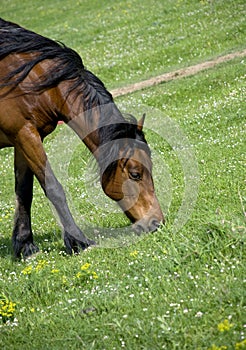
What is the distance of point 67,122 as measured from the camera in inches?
347

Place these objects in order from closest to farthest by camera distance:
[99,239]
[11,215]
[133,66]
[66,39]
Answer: [99,239], [11,215], [133,66], [66,39]

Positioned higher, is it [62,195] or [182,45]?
[62,195]

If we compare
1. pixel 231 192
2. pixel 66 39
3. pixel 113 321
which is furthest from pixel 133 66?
pixel 113 321

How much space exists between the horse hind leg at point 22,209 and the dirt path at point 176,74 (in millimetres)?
11346

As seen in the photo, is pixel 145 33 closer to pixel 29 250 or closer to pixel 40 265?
pixel 29 250

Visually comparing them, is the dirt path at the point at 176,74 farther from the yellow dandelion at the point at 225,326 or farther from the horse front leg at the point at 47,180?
the yellow dandelion at the point at 225,326

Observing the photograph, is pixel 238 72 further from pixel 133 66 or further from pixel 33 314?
pixel 33 314

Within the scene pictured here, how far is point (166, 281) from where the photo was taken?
6633 millimetres

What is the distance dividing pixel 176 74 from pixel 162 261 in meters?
14.5

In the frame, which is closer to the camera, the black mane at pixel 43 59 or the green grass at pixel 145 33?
the black mane at pixel 43 59

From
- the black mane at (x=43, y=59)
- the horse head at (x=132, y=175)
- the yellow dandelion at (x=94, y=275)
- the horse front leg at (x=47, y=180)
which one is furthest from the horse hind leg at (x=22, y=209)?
the yellow dandelion at (x=94, y=275)

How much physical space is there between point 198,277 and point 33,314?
170cm

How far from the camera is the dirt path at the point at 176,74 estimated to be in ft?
68.2

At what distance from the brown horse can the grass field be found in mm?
497
